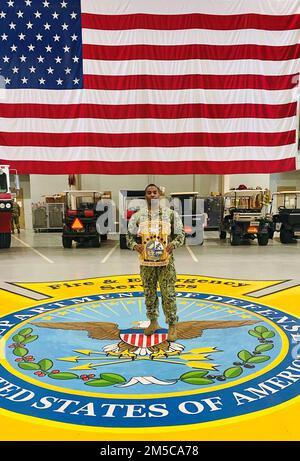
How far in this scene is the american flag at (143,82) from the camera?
398 inches

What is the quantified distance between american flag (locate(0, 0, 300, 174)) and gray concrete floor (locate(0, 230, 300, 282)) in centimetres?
230

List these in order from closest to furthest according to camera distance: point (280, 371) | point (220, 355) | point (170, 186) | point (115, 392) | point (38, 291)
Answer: point (115, 392) < point (280, 371) < point (220, 355) < point (38, 291) < point (170, 186)

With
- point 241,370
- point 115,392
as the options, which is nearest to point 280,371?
point 241,370

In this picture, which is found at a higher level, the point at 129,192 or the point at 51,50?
the point at 51,50

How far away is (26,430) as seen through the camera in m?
2.51

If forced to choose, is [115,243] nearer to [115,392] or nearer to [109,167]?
[109,167]

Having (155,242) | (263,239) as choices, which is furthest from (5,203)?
(155,242)

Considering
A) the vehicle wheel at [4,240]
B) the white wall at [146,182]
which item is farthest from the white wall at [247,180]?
the vehicle wheel at [4,240]

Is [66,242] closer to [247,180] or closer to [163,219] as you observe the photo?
[163,219]

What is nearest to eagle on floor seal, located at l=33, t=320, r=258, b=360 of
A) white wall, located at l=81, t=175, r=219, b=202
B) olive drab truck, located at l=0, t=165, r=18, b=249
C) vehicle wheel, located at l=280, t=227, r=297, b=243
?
olive drab truck, located at l=0, t=165, r=18, b=249

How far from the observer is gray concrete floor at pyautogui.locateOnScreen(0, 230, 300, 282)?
7.47 m

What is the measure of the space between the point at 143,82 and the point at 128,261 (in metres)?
4.86

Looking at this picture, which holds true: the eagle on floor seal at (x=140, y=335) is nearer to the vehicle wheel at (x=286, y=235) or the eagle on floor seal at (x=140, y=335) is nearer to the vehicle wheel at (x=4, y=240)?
the vehicle wheel at (x=4, y=240)

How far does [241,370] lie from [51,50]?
982 cm
